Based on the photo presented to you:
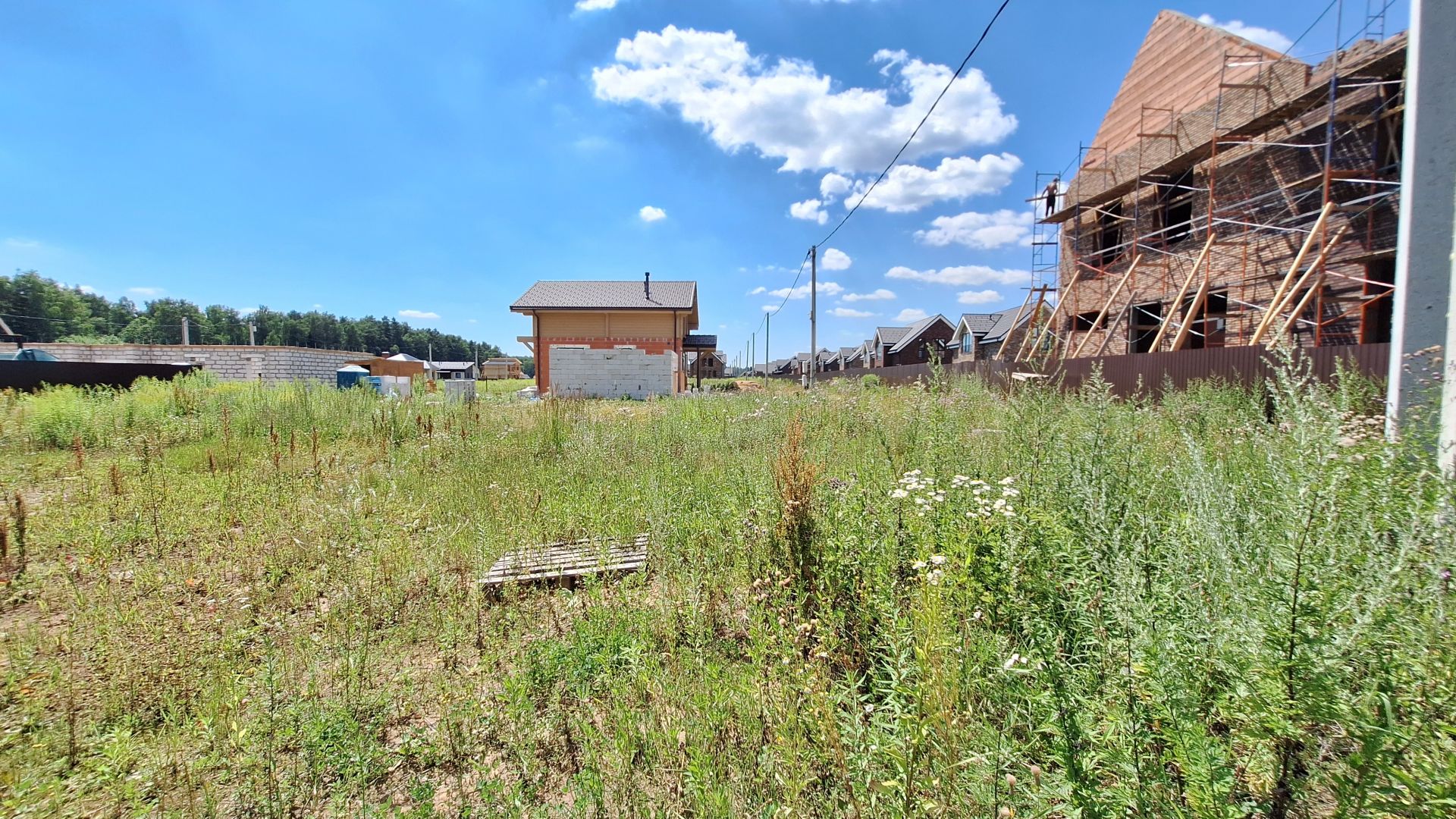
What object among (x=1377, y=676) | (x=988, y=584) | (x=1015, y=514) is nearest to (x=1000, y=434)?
(x=1015, y=514)

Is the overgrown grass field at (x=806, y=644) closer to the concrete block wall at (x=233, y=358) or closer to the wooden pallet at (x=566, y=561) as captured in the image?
the wooden pallet at (x=566, y=561)

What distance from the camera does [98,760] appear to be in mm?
2018

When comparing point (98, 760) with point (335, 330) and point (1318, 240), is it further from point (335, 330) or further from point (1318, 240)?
point (335, 330)

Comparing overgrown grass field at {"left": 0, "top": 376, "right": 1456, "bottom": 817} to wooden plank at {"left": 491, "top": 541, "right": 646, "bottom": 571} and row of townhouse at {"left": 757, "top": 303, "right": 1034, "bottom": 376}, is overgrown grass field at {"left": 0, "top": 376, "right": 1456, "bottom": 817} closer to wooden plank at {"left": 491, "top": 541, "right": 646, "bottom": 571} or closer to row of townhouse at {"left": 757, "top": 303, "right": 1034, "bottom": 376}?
wooden plank at {"left": 491, "top": 541, "right": 646, "bottom": 571}

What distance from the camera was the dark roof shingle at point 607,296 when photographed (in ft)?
77.4

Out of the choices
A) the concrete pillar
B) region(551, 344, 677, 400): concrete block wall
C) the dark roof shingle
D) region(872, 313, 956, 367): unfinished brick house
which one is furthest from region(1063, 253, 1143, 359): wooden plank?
region(872, 313, 956, 367): unfinished brick house

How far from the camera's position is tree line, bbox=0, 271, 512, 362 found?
2002 inches

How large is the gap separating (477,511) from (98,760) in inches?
98.9

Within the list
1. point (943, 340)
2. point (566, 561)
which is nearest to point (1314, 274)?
point (566, 561)

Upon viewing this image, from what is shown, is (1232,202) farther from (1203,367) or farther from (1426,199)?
(1426,199)

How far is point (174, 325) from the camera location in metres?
63.2

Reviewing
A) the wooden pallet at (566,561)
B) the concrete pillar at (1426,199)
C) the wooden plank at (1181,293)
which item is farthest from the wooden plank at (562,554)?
the wooden plank at (1181,293)

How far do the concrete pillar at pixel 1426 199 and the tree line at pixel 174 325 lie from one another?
66191 millimetres

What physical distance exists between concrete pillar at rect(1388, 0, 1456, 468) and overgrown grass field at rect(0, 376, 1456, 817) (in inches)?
38.7
